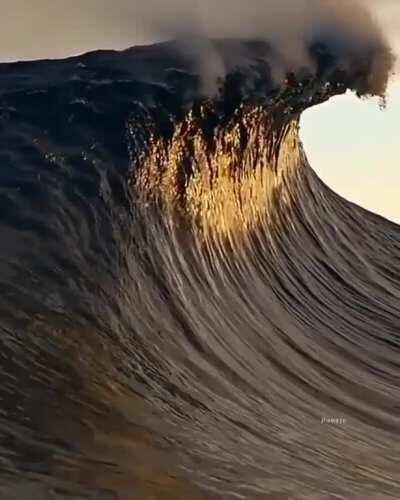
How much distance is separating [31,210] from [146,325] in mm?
698

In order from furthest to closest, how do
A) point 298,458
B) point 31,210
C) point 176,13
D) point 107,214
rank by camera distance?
1. point 176,13
2. point 107,214
3. point 31,210
4. point 298,458

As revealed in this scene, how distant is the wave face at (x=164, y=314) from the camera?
11.7 feet

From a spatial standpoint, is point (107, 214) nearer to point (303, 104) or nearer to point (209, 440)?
point (209, 440)

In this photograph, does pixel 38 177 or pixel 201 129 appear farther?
pixel 201 129

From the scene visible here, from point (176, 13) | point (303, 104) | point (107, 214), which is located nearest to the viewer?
point (107, 214)

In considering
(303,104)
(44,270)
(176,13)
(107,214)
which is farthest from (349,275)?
(44,270)

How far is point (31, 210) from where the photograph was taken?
4762mm

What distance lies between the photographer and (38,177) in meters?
5.02

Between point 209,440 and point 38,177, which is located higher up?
point 38,177

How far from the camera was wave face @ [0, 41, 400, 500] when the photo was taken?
3.57 meters

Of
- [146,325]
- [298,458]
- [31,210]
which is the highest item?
[31,210]

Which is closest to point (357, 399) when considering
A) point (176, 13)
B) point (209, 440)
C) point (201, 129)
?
point (201, 129)

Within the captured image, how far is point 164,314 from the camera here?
5.30 meters

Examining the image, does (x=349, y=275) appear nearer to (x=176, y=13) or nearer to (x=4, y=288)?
(x=176, y=13)
